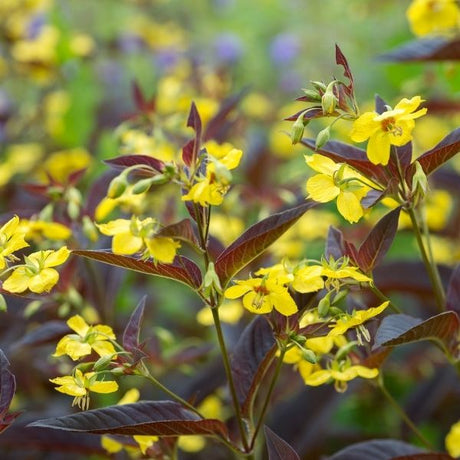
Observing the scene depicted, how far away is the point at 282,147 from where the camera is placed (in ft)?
7.38

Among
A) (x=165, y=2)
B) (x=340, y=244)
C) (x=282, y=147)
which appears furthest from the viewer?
(x=165, y=2)

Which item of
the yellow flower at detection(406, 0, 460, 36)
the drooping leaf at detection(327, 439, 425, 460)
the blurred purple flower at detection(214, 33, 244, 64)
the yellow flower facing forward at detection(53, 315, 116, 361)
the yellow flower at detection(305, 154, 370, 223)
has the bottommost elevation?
the drooping leaf at detection(327, 439, 425, 460)

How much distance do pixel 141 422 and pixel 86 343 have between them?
10 centimetres

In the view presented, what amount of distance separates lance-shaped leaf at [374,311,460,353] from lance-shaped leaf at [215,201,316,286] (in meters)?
0.14

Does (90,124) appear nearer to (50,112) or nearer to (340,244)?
(50,112)

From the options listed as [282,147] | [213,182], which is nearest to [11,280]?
[213,182]

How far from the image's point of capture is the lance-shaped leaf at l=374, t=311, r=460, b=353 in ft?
2.42

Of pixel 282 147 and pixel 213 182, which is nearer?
pixel 213 182

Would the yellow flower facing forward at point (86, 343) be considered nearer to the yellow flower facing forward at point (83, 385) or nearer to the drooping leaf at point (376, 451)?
the yellow flower facing forward at point (83, 385)

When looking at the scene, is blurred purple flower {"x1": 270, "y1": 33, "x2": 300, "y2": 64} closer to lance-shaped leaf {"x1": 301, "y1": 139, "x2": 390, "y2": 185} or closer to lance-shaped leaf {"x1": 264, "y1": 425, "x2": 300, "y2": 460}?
lance-shaped leaf {"x1": 301, "y1": 139, "x2": 390, "y2": 185}

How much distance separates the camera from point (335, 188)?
2.56 ft

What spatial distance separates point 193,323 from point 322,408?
2.59 ft

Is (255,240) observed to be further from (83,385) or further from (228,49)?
(228,49)

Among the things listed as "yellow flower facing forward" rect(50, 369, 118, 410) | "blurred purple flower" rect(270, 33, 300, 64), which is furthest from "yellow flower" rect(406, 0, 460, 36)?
"blurred purple flower" rect(270, 33, 300, 64)
